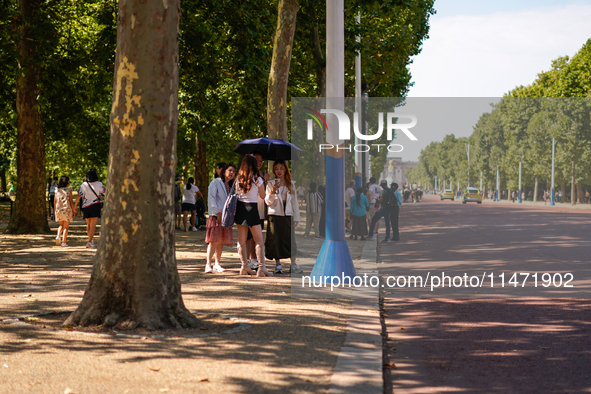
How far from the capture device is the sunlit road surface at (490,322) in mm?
5172

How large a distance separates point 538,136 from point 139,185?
6583cm

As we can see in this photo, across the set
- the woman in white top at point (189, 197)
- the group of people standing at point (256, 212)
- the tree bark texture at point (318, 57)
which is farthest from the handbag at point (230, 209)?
the woman in white top at point (189, 197)

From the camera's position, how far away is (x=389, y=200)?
20375 millimetres

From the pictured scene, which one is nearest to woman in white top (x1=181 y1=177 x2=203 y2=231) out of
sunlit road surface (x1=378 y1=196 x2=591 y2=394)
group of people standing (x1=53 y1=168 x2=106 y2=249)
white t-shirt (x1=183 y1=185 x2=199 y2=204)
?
white t-shirt (x1=183 y1=185 x2=199 y2=204)

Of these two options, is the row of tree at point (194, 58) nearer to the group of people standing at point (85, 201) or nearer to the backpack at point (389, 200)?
the group of people standing at point (85, 201)

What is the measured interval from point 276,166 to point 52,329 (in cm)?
514

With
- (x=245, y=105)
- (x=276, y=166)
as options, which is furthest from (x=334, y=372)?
(x=245, y=105)

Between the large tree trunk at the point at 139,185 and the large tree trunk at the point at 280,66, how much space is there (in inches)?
310

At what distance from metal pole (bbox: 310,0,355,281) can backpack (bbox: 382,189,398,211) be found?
10.4 m

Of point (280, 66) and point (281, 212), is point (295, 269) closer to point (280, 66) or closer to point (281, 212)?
point (281, 212)

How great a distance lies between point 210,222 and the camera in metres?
11.4

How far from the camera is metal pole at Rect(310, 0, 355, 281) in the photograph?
32.7 feet

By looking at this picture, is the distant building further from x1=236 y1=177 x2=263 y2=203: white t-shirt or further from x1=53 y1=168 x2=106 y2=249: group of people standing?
x1=53 y1=168 x2=106 y2=249: group of people standing

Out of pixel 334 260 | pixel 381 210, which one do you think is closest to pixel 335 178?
pixel 334 260
